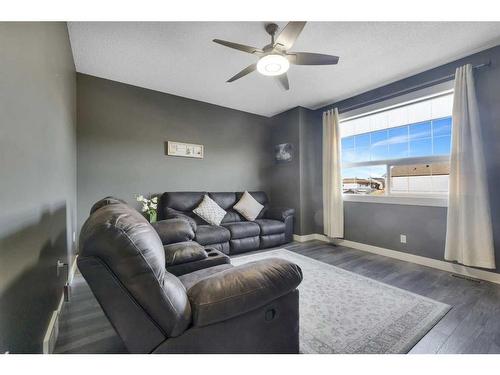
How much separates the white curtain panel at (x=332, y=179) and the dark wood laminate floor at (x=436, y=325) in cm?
90

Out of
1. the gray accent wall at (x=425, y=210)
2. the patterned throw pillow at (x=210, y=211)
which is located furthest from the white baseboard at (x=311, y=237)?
the patterned throw pillow at (x=210, y=211)

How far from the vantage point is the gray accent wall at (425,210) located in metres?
2.41

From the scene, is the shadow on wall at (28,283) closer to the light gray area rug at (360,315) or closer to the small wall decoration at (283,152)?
the light gray area rug at (360,315)

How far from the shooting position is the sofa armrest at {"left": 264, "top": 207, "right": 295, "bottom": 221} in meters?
3.92

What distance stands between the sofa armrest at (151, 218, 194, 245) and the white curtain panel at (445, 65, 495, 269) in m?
3.09

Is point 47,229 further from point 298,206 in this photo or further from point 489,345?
point 298,206

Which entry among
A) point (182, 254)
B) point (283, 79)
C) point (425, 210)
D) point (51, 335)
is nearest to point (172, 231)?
point (182, 254)

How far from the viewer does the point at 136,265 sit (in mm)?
823

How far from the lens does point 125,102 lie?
3.41 meters

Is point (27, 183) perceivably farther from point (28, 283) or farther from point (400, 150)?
point (400, 150)

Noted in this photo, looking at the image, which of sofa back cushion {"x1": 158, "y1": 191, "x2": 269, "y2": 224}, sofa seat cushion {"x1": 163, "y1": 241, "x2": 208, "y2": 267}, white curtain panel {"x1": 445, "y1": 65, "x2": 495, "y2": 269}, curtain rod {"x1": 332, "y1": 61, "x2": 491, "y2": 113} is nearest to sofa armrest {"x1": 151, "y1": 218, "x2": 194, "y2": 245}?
sofa seat cushion {"x1": 163, "y1": 241, "x2": 208, "y2": 267}

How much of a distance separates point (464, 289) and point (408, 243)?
90 cm

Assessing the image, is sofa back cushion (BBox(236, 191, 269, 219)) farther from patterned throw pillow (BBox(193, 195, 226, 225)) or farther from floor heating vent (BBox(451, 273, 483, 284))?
floor heating vent (BBox(451, 273, 483, 284))
